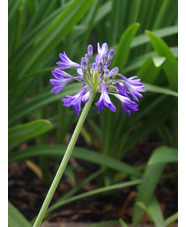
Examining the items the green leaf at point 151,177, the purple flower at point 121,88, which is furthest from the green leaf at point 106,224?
the purple flower at point 121,88

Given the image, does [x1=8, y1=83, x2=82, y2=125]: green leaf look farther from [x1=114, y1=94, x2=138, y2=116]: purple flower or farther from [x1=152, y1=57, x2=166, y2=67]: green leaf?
[x1=114, y1=94, x2=138, y2=116]: purple flower

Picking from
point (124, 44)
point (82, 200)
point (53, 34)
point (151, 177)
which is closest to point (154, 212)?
point (151, 177)

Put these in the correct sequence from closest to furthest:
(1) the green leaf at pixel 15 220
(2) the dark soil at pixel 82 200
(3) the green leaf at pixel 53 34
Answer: (1) the green leaf at pixel 15 220 → (3) the green leaf at pixel 53 34 → (2) the dark soil at pixel 82 200

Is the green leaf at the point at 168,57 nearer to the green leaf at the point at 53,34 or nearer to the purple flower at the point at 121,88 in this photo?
the green leaf at the point at 53,34

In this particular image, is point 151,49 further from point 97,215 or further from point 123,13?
point 97,215

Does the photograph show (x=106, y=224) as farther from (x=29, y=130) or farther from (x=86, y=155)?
(x=29, y=130)

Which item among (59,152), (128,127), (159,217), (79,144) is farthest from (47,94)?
(79,144)

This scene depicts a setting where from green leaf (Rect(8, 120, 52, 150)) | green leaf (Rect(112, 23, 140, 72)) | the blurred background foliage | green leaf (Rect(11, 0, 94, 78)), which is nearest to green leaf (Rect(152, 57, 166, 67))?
the blurred background foliage
